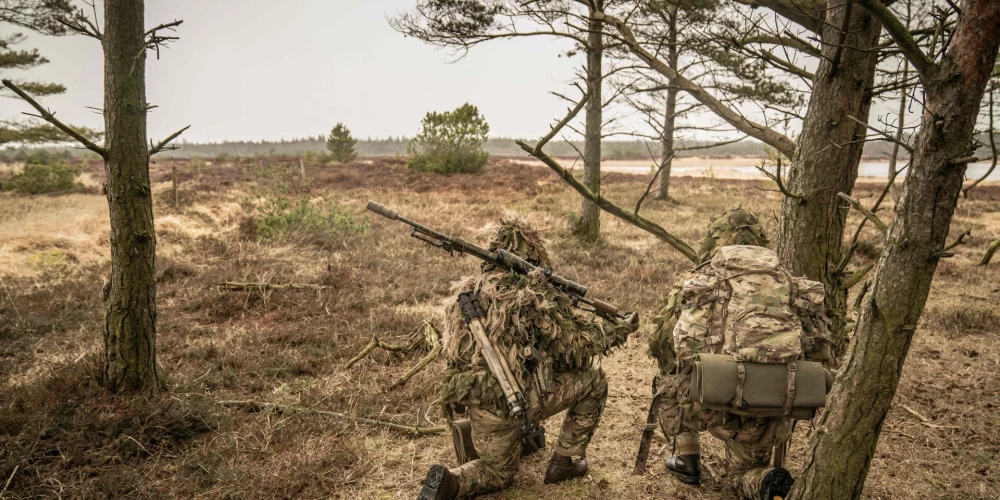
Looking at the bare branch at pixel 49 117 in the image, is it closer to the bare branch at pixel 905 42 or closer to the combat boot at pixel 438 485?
the combat boot at pixel 438 485

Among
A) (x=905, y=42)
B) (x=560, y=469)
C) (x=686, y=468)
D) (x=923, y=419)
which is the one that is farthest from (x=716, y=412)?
(x=923, y=419)

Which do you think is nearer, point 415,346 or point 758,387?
point 758,387

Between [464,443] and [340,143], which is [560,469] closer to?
[464,443]

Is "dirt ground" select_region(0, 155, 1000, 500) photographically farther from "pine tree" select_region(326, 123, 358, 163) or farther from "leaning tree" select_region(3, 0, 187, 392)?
"pine tree" select_region(326, 123, 358, 163)

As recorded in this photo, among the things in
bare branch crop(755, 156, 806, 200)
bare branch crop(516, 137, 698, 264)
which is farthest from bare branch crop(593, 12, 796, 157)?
bare branch crop(516, 137, 698, 264)

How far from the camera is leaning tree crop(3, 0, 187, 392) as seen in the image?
3.83 m

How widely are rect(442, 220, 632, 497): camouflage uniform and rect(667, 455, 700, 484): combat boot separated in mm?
680

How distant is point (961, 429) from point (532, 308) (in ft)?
12.3

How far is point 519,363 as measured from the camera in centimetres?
316

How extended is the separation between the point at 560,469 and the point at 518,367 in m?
0.91

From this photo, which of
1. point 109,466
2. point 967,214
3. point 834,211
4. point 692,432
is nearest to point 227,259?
point 109,466

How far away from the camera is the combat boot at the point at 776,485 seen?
3027mm

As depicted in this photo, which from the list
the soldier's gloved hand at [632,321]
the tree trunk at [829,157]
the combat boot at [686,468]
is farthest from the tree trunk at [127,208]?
the tree trunk at [829,157]

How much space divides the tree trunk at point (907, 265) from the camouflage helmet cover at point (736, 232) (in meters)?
1.08
